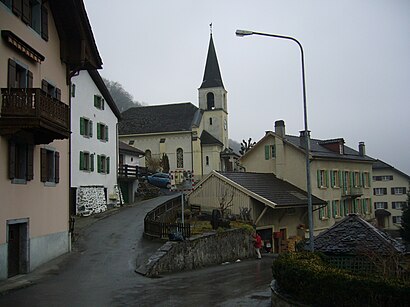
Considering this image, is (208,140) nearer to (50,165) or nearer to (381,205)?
(381,205)

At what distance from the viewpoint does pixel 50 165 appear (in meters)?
20.2

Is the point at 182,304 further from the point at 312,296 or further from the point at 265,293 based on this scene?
the point at 312,296

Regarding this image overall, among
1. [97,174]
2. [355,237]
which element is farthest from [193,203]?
[355,237]

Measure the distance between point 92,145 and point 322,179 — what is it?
1888cm

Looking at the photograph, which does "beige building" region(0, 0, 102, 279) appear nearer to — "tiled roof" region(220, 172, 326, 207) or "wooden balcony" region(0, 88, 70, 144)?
"wooden balcony" region(0, 88, 70, 144)

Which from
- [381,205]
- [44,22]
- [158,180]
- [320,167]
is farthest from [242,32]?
[381,205]

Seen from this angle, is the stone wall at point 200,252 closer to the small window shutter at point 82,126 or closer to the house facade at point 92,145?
the house facade at point 92,145

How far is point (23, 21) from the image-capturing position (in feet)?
57.6

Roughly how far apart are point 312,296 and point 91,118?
91.1ft

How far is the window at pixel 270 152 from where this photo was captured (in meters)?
41.3

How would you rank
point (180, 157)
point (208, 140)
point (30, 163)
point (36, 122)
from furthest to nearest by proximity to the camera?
point (208, 140)
point (180, 157)
point (30, 163)
point (36, 122)

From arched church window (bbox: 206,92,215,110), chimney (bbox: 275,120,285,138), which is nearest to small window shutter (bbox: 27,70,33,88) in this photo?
chimney (bbox: 275,120,285,138)

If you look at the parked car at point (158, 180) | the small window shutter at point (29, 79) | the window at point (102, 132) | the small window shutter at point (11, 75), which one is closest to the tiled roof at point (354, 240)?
the small window shutter at point (11, 75)

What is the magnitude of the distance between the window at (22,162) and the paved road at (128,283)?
11.9ft
